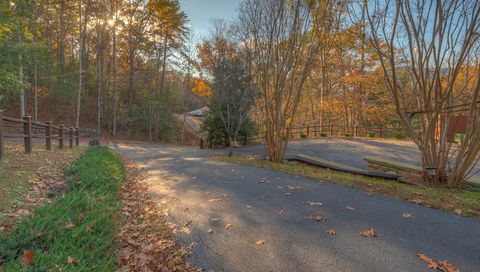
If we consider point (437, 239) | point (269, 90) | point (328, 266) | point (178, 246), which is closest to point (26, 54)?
point (269, 90)

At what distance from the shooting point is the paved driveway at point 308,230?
287 centimetres

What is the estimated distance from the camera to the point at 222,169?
8430 mm

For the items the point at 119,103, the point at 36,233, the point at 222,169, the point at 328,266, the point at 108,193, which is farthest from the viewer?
the point at 119,103

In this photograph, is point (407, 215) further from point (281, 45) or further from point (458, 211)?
point (281, 45)

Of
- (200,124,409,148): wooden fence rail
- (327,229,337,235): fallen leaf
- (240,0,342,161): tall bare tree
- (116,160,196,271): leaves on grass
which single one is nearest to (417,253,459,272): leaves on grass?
(327,229,337,235): fallen leaf

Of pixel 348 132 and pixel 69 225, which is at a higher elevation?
pixel 348 132

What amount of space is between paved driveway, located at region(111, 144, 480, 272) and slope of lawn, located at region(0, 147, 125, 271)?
0.95 meters

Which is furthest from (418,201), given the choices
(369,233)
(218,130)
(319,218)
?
(218,130)

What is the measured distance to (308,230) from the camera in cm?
362

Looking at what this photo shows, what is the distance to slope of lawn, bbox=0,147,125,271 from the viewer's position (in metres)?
2.59

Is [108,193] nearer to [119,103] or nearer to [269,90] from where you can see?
[269,90]

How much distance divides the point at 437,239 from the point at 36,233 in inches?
184

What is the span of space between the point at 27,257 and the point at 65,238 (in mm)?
450

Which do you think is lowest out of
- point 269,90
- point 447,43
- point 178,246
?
point 178,246
